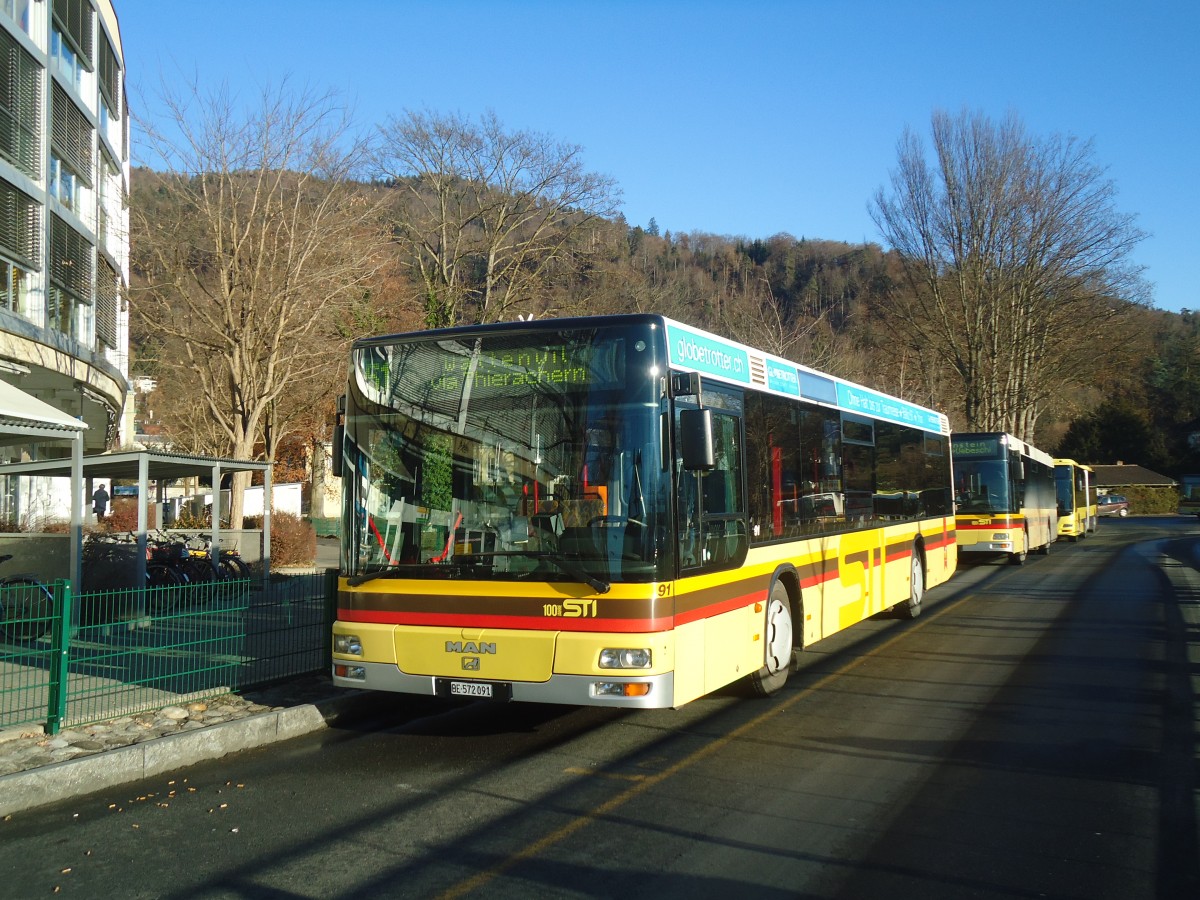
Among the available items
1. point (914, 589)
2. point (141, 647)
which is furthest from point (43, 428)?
point (914, 589)

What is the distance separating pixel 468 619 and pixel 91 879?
291 centimetres

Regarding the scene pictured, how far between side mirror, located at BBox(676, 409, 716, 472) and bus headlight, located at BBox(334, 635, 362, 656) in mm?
2920

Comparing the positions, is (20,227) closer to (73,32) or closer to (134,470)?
(73,32)

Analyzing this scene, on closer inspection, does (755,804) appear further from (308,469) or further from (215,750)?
(308,469)

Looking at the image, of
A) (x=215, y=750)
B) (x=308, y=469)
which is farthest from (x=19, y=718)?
(x=308, y=469)

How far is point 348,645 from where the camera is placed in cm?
796

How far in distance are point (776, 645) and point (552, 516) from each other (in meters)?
3.22

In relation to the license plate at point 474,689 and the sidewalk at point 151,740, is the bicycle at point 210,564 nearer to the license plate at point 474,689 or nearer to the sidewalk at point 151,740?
the sidewalk at point 151,740

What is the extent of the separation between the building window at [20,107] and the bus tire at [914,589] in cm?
1882

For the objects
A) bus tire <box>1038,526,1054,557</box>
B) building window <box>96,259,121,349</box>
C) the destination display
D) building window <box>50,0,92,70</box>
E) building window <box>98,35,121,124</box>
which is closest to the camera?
building window <box>96,259,121,349</box>

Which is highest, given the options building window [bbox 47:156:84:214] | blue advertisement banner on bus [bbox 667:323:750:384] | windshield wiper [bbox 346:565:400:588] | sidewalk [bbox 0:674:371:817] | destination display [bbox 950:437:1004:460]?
building window [bbox 47:156:84:214]

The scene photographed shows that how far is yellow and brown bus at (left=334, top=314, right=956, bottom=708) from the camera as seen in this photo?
7.14 metres

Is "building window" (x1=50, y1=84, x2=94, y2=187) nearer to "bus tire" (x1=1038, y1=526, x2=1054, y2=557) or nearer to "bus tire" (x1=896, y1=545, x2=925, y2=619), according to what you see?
"bus tire" (x1=896, y1=545, x2=925, y2=619)

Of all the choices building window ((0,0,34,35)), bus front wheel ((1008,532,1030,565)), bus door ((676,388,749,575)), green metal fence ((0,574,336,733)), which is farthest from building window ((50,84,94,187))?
bus front wheel ((1008,532,1030,565))
